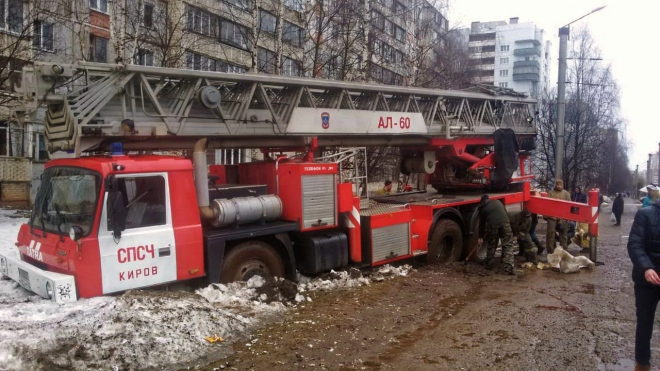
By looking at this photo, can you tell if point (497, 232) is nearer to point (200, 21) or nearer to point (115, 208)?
point (115, 208)

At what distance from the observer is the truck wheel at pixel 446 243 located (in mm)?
9430

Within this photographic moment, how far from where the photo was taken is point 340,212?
25.8ft

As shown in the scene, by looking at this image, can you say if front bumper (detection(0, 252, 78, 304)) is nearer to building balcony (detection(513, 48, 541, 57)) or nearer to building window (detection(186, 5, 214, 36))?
building window (detection(186, 5, 214, 36))

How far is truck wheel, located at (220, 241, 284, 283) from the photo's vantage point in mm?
6523

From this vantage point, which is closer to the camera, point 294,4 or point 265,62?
point 265,62

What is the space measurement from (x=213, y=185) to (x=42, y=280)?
243 centimetres

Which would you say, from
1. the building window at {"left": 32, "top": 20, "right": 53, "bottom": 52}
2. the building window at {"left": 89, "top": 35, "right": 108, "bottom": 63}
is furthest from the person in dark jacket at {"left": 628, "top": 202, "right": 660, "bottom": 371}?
the building window at {"left": 89, "top": 35, "right": 108, "bottom": 63}

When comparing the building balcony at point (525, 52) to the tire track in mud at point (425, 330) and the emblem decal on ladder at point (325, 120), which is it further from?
the emblem decal on ladder at point (325, 120)

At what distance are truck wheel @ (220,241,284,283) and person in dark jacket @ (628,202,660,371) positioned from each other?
4.34 meters

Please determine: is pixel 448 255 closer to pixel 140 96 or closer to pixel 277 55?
pixel 140 96

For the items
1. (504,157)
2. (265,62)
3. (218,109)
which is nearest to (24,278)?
(218,109)

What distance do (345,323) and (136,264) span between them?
2492mm

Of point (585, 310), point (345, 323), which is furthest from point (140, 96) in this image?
point (585, 310)

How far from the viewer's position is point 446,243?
9.87 m
